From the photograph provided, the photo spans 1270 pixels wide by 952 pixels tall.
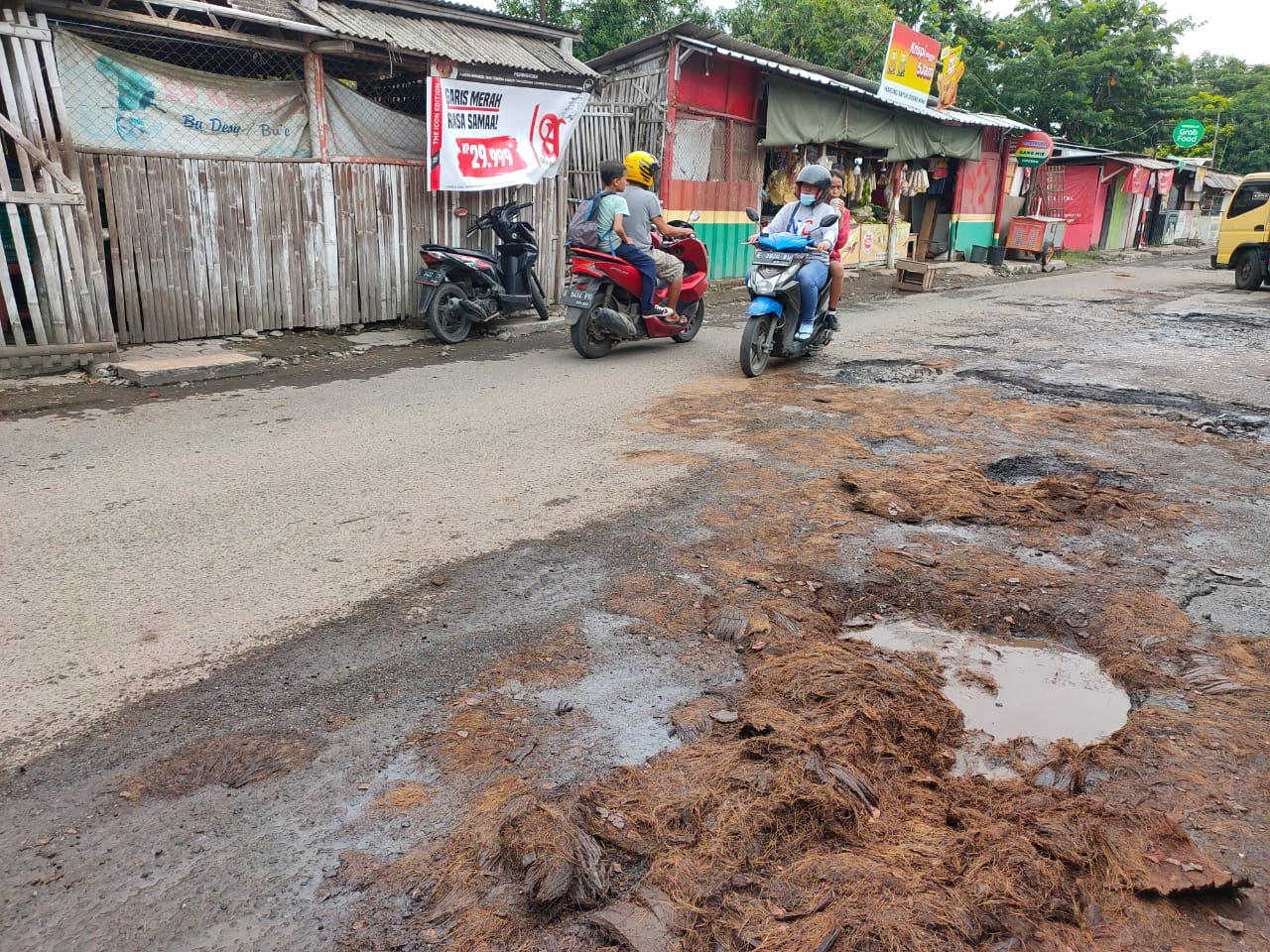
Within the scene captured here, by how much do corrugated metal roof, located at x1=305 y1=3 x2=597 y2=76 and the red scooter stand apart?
2.99 m

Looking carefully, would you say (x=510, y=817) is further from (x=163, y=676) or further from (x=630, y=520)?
(x=630, y=520)

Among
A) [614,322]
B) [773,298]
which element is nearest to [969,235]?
[773,298]

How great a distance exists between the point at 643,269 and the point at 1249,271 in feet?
48.5

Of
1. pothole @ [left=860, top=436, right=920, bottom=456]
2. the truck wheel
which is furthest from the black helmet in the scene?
the truck wheel

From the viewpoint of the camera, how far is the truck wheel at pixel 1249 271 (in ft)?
55.8

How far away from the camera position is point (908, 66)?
1745 centimetres

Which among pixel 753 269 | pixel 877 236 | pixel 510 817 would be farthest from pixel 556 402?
pixel 877 236

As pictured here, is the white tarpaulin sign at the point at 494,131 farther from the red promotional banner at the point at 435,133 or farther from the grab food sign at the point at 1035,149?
the grab food sign at the point at 1035,149

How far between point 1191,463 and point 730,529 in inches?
130

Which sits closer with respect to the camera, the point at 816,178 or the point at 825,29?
the point at 816,178

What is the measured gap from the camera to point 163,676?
2.99 m

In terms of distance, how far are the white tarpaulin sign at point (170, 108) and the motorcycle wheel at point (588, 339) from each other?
11.8ft

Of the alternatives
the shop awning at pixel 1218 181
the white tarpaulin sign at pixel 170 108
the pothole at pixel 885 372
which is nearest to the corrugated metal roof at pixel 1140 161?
the shop awning at pixel 1218 181

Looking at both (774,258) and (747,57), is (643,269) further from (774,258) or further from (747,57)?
(747,57)
